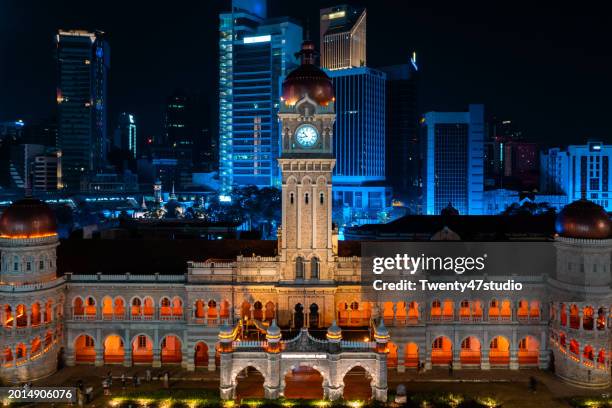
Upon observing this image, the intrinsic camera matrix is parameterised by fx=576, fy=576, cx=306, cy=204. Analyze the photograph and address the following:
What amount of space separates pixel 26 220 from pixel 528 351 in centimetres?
4109

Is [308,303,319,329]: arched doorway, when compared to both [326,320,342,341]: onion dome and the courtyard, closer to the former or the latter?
the courtyard

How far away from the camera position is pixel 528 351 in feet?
156

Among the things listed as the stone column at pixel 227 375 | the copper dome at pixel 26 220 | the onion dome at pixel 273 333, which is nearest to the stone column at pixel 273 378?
the onion dome at pixel 273 333

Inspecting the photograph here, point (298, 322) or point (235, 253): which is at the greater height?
point (235, 253)

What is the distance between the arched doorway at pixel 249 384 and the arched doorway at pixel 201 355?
438cm

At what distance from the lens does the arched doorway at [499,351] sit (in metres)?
46.9

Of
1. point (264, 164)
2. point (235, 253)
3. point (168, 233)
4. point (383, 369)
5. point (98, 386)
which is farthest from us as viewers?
point (264, 164)

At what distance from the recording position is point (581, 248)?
4284cm

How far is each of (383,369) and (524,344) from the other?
15399 mm

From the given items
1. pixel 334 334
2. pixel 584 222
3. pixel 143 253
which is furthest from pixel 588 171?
pixel 143 253

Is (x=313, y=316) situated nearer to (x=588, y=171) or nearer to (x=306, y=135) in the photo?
(x=306, y=135)

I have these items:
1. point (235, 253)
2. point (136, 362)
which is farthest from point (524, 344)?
point (136, 362)

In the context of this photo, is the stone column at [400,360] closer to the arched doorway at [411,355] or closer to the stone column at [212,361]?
the arched doorway at [411,355]

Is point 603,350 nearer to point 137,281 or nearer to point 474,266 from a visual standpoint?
point 474,266
